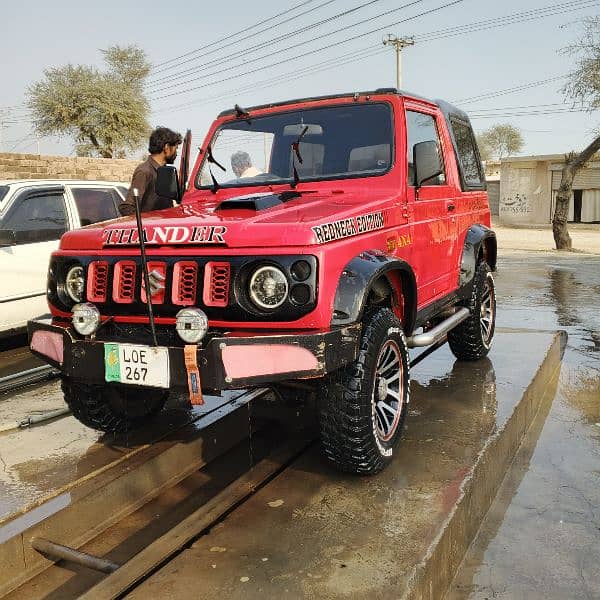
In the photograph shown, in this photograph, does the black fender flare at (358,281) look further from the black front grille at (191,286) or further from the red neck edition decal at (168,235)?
the red neck edition decal at (168,235)

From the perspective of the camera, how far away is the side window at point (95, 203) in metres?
6.56

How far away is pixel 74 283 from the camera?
3.37 m

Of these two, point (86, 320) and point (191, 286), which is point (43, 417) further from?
point (191, 286)

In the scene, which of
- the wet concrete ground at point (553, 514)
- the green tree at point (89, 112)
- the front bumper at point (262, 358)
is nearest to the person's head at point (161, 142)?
the front bumper at point (262, 358)

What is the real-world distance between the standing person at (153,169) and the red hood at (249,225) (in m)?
1.43

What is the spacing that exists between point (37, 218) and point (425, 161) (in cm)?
407

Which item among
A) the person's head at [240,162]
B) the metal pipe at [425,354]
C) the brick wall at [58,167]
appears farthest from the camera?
the brick wall at [58,167]

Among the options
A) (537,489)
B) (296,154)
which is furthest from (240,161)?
(537,489)

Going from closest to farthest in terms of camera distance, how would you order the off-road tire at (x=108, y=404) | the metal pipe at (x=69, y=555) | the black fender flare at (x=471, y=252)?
the metal pipe at (x=69, y=555)
the off-road tire at (x=108, y=404)
the black fender flare at (x=471, y=252)

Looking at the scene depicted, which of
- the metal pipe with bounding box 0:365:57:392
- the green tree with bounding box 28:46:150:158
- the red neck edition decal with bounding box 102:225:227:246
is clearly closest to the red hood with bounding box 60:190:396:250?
the red neck edition decal with bounding box 102:225:227:246

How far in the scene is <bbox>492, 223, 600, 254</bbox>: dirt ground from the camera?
21969mm

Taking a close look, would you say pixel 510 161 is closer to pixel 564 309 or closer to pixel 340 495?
pixel 564 309

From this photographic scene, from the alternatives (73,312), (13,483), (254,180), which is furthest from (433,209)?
(13,483)

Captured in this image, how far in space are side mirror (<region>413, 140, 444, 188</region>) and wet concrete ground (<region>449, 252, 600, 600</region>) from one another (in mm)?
1859
